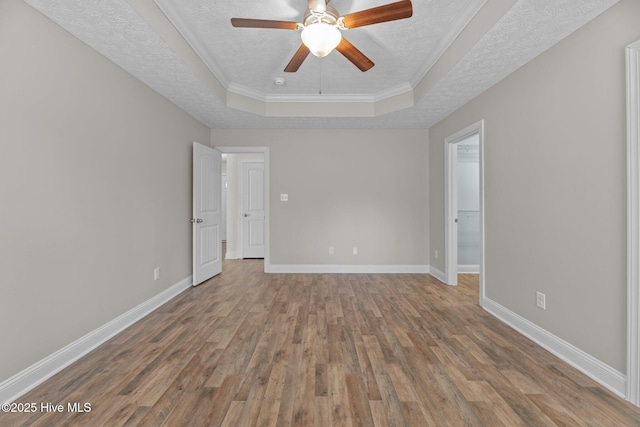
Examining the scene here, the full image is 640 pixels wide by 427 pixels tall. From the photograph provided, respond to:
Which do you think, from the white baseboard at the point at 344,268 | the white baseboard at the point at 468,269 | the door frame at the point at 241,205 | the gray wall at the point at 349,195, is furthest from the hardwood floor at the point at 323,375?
the door frame at the point at 241,205

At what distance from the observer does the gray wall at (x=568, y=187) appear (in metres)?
1.74

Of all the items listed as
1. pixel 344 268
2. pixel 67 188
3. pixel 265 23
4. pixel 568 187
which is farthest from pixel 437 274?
pixel 67 188

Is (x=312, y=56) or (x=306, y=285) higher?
(x=312, y=56)

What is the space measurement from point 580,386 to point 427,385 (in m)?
0.93

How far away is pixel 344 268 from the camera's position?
4703mm

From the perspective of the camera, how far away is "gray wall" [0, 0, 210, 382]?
1.67m

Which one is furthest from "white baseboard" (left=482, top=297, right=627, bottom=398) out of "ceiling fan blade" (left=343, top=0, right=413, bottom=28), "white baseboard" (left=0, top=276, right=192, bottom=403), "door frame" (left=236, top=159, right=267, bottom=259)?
"door frame" (left=236, top=159, right=267, bottom=259)

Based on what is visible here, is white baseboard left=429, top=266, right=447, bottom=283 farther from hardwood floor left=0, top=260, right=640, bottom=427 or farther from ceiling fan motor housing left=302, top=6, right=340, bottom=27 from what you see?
ceiling fan motor housing left=302, top=6, right=340, bottom=27

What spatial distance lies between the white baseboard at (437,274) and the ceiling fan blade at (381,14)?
3.42 m

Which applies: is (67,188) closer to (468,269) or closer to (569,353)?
(569,353)

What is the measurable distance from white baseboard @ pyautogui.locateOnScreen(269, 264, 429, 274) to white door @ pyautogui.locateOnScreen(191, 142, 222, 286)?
98 centimetres

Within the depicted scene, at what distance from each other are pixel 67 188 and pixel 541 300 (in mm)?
3726

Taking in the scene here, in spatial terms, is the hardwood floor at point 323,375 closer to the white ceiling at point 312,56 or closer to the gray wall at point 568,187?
the gray wall at point 568,187

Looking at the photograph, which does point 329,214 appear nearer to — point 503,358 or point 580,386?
point 503,358
